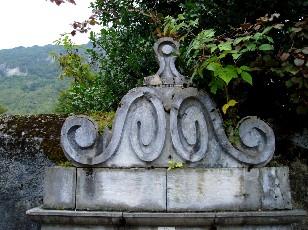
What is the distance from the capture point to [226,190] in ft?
10.7

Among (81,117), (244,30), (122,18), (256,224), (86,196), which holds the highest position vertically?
(122,18)

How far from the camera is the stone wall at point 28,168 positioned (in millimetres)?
4406

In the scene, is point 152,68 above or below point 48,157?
above

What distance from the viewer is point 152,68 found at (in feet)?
20.0

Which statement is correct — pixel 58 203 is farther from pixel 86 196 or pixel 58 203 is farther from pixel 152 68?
Result: pixel 152 68

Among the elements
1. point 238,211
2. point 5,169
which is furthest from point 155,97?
point 5,169

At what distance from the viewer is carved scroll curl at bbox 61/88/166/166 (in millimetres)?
3305

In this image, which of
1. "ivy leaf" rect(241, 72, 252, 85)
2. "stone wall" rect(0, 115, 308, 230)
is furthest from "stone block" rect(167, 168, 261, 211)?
"stone wall" rect(0, 115, 308, 230)

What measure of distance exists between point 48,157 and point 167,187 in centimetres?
190

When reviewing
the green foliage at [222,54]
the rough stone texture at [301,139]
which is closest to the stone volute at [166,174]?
the green foliage at [222,54]

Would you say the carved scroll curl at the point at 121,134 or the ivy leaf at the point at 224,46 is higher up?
the ivy leaf at the point at 224,46

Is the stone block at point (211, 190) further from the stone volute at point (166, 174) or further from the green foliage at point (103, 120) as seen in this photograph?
the green foliage at point (103, 120)

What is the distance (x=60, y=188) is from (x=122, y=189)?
0.54m

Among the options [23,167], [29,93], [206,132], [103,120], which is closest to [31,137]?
[23,167]
